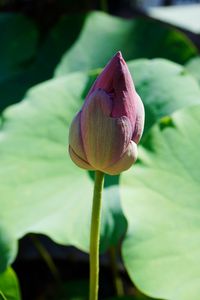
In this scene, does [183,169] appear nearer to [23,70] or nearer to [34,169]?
[34,169]

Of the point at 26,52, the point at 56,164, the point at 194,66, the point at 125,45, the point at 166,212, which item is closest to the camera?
the point at 166,212

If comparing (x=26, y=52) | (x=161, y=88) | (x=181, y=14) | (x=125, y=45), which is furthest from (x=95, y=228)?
(x=181, y=14)

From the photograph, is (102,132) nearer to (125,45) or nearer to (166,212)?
(166,212)

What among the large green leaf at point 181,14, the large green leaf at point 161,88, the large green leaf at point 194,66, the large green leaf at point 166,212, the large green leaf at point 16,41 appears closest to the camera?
the large green leaf at point 166,212

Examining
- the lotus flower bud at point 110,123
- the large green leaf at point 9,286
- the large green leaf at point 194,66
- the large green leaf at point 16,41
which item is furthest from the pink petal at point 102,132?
the large green leaf at point 16,41

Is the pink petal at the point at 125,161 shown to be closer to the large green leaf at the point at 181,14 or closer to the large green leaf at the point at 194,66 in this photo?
the large green leaf at the point at 194,66

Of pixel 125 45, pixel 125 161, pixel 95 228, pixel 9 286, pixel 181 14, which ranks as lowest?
pixel 181 14

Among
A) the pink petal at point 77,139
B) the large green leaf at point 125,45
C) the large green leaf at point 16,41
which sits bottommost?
the large green leaf at point 16,41
